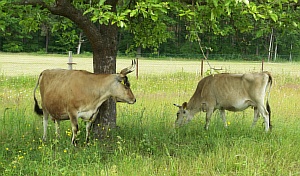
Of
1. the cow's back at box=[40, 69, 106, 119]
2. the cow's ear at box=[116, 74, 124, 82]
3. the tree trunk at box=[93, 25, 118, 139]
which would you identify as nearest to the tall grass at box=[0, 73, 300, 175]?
the tree trunk at box=[93, 25, 118, 139]

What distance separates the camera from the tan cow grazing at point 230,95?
364 inches

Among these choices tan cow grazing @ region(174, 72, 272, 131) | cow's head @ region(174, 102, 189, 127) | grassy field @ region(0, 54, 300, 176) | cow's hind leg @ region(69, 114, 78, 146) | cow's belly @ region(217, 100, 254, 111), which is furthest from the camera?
cow's belly @ region(217, 100, 254, 111)

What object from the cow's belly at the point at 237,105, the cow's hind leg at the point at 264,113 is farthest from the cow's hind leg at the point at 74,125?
the cow's hind leg at the point at 264,113

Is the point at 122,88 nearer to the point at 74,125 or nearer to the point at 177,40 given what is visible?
the point at 74,125

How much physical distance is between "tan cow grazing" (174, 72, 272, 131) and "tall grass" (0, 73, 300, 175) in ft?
1.06

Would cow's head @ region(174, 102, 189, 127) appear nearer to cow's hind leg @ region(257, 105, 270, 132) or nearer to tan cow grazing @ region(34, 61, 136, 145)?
cow's hind leg @ region(257, 105, 270, 132)

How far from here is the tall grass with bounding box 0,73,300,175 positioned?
5720mm

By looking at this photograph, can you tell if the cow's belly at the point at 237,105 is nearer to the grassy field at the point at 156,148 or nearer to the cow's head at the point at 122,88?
the grassy field at the point at 156,148

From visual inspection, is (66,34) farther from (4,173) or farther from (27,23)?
(4,173)

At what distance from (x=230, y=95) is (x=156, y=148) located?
3440mm

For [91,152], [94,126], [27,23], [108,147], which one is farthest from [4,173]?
[27,23]

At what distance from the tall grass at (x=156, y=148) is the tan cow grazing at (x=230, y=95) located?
0.32 metres

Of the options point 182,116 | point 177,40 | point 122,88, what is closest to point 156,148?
point 122,88

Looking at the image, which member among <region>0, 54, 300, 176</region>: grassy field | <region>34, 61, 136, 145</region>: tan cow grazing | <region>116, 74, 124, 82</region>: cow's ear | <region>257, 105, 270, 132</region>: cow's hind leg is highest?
<region>116, 74, 124, 82</region>: cow's ear
